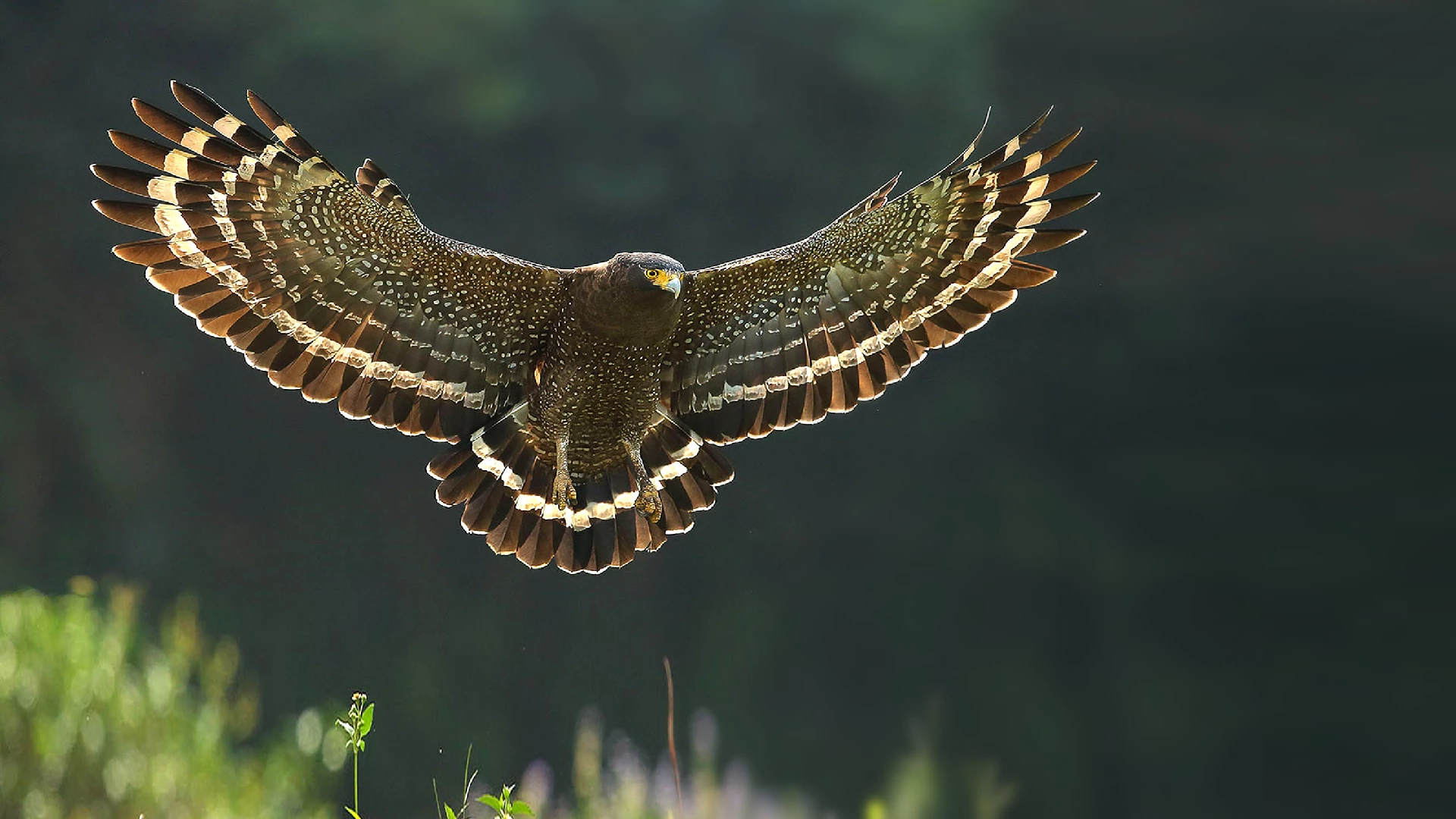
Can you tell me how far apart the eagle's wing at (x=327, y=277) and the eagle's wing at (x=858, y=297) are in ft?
1.24

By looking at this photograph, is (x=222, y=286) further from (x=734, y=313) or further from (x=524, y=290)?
(x=734, y=313)

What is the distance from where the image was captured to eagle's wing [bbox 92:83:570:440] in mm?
2391

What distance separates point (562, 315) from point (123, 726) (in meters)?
1.45

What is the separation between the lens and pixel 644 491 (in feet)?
9.48

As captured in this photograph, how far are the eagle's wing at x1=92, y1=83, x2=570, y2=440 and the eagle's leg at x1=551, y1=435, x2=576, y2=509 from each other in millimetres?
172

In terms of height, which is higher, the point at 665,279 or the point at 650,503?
the point at 665,279

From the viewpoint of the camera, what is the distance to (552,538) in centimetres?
294

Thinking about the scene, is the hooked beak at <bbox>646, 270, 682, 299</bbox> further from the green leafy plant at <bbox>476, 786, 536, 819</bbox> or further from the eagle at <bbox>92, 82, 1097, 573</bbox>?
the green leafy plant at <bbox>476, 786, 536, 819</bbox>

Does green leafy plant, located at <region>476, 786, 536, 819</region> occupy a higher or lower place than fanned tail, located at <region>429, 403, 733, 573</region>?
lower

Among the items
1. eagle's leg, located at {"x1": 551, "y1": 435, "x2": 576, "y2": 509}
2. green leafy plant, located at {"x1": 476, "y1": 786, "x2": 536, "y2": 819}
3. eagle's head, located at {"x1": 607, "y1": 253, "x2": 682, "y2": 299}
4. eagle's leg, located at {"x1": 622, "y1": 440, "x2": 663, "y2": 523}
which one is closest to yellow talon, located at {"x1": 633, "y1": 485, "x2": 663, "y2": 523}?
eagle's leg, located at {"x1": 622, "y1": 440, "x2": 663, "y2": 523}

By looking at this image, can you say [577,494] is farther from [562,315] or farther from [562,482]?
[562,315]

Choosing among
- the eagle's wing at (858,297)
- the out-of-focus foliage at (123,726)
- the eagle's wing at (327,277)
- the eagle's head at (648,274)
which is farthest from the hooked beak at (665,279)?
the out-of-focus foliage at (123,726)

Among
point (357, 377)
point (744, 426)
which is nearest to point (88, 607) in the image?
point (357, 377)

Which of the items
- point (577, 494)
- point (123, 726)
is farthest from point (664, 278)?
point (123, 726)
